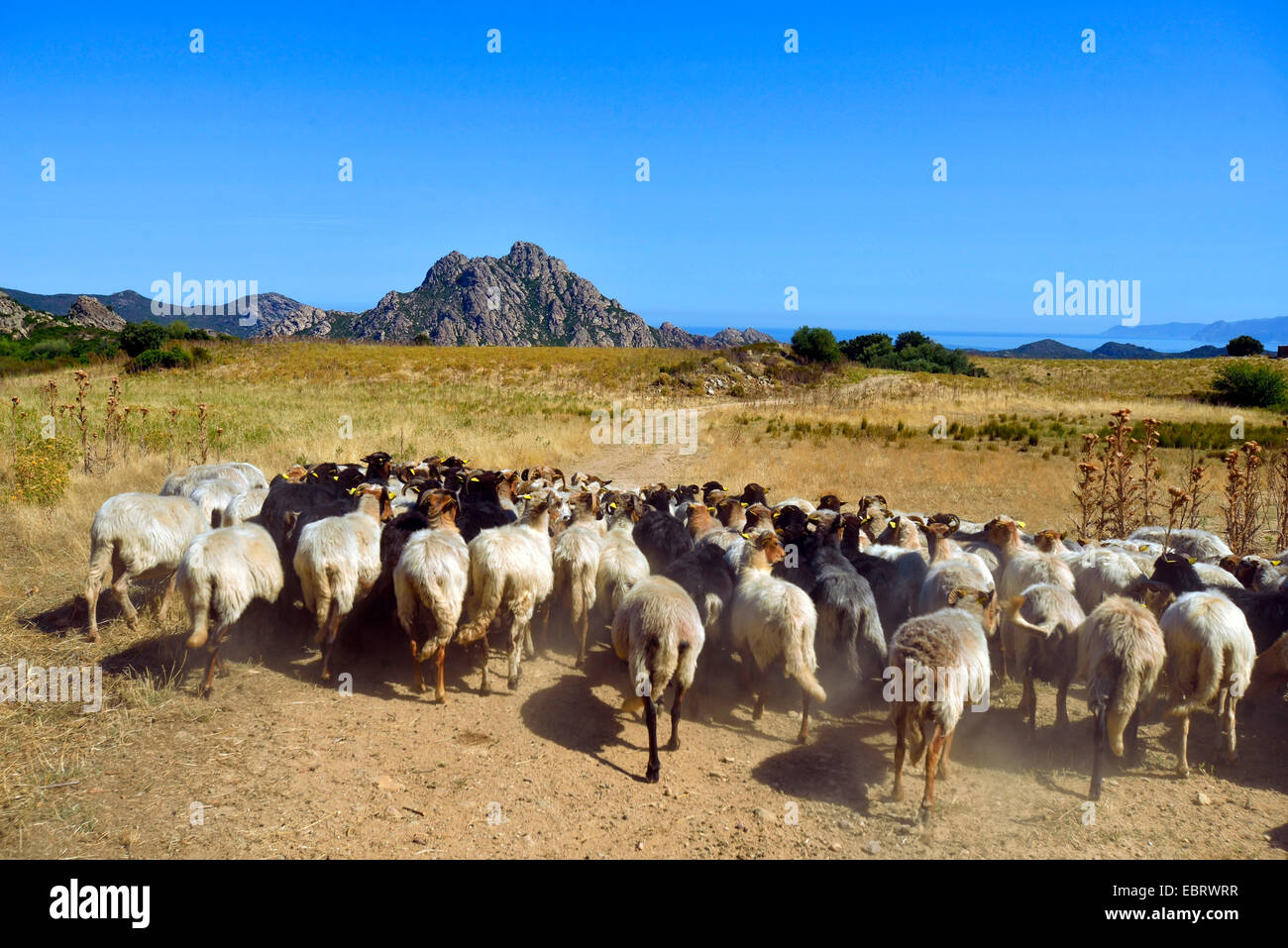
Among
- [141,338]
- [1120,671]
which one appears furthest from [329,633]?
[141,338]

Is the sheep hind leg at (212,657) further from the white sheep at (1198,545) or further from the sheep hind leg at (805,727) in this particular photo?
the white sheep at (1198,545)

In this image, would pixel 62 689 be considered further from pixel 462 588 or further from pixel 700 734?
pixel 700 734

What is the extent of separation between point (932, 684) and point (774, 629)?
1.63 m

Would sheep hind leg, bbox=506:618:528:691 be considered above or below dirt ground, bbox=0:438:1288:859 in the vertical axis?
above

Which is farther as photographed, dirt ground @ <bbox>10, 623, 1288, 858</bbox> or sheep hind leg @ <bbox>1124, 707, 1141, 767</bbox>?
sheep hind leg @ <bbox>1124, 707, 1141, 767</bbox>

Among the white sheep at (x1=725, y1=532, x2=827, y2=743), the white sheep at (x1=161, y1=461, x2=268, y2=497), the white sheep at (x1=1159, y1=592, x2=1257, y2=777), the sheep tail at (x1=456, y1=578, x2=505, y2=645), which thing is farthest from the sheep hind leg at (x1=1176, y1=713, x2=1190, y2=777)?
the white sheep at (x1=161, y1=461, x2=268, y2=497)

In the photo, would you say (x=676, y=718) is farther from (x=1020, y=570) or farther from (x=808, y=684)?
(x=1020, y=570)

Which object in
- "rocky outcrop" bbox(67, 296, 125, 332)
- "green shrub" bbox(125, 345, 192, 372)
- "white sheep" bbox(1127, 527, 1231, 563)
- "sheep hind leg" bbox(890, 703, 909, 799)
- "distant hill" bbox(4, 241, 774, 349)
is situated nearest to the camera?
"sheep hind leg" bbox(890, 703, 909, 799)

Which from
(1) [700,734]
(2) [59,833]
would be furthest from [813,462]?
(2) [59,833]

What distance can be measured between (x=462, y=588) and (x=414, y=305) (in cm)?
11468

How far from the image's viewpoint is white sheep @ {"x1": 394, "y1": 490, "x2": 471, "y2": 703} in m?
7.30

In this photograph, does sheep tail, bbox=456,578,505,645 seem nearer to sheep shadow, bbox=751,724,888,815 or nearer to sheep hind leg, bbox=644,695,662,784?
sheep hind leg, bbox=644,695,662,784

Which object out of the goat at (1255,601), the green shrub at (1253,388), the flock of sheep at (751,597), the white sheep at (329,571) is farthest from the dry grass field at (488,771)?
the green shrub at (1253,388)

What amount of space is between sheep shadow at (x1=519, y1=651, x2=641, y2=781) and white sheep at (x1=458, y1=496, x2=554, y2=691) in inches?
18.1
